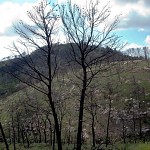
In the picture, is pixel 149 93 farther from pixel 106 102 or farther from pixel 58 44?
pixel 58 44

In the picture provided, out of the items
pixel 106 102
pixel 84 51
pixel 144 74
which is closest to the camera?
pixel 84 51

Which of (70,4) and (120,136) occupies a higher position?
(70,4)

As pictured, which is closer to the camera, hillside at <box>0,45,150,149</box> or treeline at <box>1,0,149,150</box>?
treeline at <box>1,0,149,150</box>

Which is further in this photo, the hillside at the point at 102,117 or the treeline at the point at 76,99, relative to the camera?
the hillside at the point at 102,117

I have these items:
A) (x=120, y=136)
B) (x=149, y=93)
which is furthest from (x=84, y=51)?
(x=149, y=93)

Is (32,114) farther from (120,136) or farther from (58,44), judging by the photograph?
(58,44)

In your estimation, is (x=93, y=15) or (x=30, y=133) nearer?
(x=93, y=15)

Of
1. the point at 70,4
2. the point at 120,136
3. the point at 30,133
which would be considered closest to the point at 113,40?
the point at 70,4

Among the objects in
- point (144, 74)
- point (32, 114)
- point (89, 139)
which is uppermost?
point (144, 74)

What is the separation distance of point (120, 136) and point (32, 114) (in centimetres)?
4292

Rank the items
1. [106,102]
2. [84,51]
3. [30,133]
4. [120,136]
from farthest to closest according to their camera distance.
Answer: [106,102]
[30,133]
[120,136]
[84,51]

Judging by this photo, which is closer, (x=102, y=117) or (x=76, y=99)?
(x=76, y=99)

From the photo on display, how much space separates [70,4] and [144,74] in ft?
370

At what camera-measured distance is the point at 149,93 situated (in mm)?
108562
